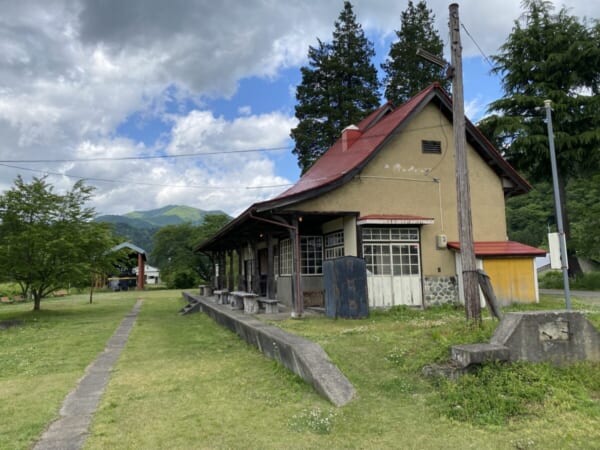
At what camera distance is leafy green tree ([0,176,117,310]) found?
648 inches

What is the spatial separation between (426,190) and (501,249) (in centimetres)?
267

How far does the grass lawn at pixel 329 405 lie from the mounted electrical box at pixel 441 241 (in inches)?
209

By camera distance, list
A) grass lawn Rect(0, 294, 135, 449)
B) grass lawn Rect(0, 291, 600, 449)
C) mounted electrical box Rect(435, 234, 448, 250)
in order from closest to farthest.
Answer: grass lawn Rect(0, 291, 600, 449) < grass lawn Rect(0, 294, 135, 449) < mounted electrical box Rect(435, 234, 448, 250)

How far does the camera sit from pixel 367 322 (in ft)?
33.6

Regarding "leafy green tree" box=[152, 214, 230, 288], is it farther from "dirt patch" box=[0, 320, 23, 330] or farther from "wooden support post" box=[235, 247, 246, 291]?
"dirt patch" box=[0, 320, 23, 330]

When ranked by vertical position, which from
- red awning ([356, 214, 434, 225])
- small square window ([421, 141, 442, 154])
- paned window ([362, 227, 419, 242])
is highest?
small square window ([421, 141, 442, 154])

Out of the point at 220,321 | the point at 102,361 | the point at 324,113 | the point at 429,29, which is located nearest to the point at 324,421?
the point at 102,361

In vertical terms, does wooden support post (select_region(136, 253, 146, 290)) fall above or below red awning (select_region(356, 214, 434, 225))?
below

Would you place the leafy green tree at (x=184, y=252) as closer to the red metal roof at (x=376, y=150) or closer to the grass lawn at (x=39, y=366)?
the grass lawn at (x=39, y=366)

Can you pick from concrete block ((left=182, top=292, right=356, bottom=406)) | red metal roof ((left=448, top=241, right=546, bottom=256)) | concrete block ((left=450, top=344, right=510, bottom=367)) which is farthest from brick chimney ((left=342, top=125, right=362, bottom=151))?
concrete block ((left=450, top=344, right=510, bottom=367))

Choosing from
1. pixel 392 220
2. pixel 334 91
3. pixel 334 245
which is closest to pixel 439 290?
pixel 392 220

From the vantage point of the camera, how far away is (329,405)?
5.17 m

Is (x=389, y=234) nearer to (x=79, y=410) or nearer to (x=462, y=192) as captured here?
(x=462, y=192)

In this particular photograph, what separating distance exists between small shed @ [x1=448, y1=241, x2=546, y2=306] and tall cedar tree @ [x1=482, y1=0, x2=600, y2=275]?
10.9 m
